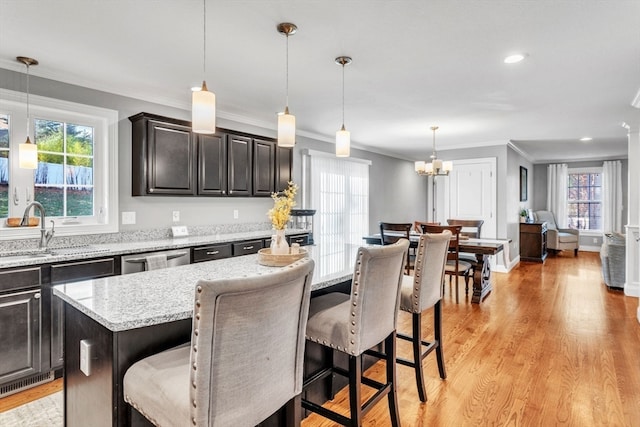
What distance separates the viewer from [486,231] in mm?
6516

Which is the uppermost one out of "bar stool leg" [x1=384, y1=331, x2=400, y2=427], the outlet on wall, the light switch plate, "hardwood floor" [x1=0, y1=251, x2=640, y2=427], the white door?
the white door

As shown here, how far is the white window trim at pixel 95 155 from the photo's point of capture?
283 centimetres

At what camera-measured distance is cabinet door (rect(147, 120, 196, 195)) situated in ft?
11.2

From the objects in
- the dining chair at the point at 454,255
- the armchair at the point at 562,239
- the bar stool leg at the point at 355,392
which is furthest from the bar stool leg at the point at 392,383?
the armchair at the point at 562,239

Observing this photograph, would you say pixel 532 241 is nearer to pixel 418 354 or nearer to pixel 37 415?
pixel 418 354

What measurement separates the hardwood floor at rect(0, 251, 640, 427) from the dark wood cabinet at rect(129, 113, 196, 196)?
1898 mm

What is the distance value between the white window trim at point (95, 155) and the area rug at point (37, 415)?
1.26m

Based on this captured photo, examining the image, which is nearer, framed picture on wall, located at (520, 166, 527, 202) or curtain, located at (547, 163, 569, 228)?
framed picture on wall, located at (520, 166, 527, 202)

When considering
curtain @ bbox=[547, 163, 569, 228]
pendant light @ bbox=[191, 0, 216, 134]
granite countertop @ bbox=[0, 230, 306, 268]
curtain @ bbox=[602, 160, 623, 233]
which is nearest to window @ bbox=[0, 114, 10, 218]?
granite countertop @ bbox=[0, 230, 306, 268]

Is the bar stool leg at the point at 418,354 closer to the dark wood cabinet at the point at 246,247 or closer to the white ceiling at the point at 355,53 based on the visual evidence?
the white ceiling at the point at 355,53

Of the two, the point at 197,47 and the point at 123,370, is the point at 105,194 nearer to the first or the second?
the point at 197,47

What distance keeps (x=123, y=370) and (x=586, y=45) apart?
3.26 m

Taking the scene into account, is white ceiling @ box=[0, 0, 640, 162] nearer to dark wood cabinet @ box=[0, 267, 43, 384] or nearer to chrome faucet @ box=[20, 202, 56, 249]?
chrome faucet @ box=[20, 202, 56, 249]

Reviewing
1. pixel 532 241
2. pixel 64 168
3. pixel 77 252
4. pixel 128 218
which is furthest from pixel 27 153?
pixel 532 241
